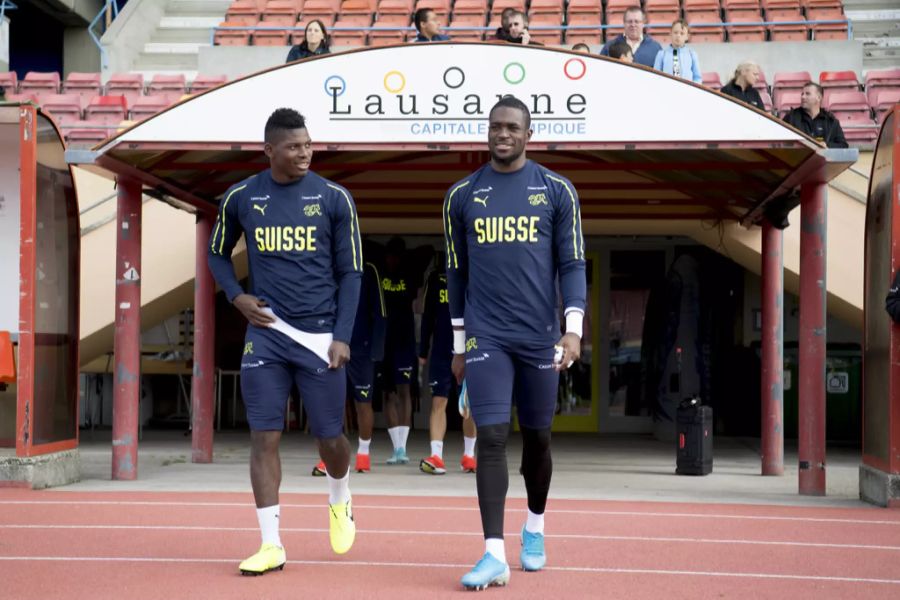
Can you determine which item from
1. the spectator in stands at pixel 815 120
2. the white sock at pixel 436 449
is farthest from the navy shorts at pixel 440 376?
the spectator in stands at pixel 815 120

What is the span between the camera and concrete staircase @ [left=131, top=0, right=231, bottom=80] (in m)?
28.7

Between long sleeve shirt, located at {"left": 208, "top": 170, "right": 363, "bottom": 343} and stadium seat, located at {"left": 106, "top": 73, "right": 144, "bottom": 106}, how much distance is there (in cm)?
1813

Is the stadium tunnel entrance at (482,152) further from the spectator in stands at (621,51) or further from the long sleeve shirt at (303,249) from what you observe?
the long sleeve shirt at (303,249)

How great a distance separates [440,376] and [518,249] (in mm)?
6192

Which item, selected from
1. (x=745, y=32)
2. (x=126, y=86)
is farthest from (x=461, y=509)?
(x=745, y=32)

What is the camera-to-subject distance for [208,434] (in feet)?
45.9

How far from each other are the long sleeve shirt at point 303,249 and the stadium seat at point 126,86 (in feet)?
59.5

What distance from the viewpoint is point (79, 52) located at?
3319 centimetres

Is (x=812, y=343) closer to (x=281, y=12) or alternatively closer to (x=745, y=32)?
(x=745, y=32)

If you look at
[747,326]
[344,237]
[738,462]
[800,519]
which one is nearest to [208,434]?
[738,462]

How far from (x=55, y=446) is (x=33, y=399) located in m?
0.56

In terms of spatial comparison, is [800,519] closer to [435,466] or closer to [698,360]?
[435,466]

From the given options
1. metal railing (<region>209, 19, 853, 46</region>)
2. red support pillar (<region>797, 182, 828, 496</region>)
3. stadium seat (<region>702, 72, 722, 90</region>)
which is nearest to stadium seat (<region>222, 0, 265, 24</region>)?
metal railing (<region>209, 19, 853, 46</region>)

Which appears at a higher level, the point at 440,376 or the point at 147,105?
the point at 147,105
